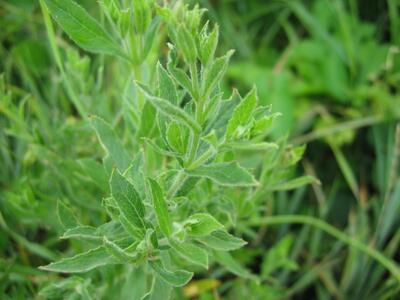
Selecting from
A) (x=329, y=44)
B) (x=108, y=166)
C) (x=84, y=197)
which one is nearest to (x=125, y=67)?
(x=84, y=197)

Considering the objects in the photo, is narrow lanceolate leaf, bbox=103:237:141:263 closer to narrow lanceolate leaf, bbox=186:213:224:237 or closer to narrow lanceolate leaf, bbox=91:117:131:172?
narrow lanceolate leaf, bbox=186:213:224:237

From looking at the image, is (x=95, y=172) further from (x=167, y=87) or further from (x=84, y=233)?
(x=167, y=87)

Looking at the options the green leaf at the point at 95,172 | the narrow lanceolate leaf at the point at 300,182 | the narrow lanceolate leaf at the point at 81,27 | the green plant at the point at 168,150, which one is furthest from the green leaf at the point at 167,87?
the narrow lanceolate leaf at the point at 300,182

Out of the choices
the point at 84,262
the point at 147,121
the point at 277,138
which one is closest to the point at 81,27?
the point at 147,121

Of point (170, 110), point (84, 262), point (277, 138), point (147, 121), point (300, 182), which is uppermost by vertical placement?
point (170, 110)

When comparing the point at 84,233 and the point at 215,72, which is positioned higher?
the point at 215,72

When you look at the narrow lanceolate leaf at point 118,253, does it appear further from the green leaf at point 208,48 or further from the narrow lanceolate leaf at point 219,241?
the green leaf at point 208,48
